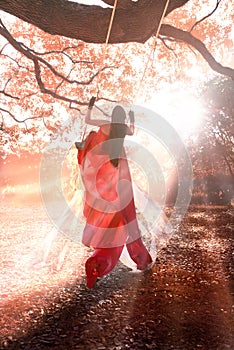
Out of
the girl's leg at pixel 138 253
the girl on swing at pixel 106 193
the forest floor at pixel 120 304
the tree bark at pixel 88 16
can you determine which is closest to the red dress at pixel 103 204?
the girl on swing at pixel 106 193

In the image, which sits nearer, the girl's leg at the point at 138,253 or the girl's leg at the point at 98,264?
the girl's leg at the point at 98,264

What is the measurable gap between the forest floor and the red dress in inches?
20.6

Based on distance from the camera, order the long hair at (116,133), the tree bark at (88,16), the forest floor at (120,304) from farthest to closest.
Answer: the tree bark at (88,16), the long hair at (116,133), the forest floor at (120,304)

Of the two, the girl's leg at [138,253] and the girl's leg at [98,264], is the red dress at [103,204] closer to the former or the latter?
the girl's leg at [98,264]

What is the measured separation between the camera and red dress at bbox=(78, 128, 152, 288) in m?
4.00

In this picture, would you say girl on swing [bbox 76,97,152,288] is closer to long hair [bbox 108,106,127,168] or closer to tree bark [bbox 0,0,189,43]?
long hair [bbox 108,106,127,168]

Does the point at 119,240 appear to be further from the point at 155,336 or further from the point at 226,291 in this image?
the point at 226,291

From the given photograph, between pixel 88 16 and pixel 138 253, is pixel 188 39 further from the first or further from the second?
pixel 138 253

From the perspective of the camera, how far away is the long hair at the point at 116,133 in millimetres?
3941

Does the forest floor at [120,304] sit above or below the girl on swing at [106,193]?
below

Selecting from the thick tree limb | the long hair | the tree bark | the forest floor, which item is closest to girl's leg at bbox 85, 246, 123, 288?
the forest floor

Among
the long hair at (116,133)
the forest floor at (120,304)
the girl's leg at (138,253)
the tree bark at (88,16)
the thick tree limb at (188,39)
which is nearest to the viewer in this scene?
the forest floor at (120,304)

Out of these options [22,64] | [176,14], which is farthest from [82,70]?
[176,14]

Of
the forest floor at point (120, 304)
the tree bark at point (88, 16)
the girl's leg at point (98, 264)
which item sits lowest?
the forest floor at point (120, 304)
